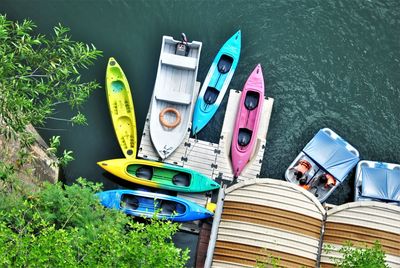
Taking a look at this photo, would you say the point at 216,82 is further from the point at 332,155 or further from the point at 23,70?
the point at 23,70

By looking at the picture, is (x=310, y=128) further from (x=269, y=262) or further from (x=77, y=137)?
(x=77, y=137)

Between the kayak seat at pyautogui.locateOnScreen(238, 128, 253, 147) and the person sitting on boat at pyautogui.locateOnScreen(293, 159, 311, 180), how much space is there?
2036mm

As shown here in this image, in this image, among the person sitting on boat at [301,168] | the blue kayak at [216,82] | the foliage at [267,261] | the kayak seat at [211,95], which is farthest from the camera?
the kayak seat at [211,95]

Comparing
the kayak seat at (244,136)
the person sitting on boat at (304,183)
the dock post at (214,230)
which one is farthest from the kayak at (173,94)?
the person sitting on boat at (304,183)

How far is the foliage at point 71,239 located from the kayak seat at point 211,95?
703 cm

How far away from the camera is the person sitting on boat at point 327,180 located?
20.4m

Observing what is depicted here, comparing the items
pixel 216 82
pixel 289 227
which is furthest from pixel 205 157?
pixel 289 227

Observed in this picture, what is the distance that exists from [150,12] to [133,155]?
5994mm

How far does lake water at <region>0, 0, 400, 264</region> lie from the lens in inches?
845

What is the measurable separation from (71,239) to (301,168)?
10422mm

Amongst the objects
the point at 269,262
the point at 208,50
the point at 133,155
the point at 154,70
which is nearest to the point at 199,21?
the point at 208,50

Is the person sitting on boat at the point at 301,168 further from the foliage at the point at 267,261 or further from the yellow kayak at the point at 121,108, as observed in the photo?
the yellow kayak at the point at 121,108

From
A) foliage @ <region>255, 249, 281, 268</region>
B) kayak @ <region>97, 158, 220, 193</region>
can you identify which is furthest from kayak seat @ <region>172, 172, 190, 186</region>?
foliage @ <region>255, 249, 281, 268</region>

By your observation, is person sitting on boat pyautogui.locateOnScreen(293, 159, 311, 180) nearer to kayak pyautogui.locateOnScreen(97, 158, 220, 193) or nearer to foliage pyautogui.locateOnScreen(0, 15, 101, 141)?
kayak pyautogui.locateOnScreen(97, 158, 220, 193)
